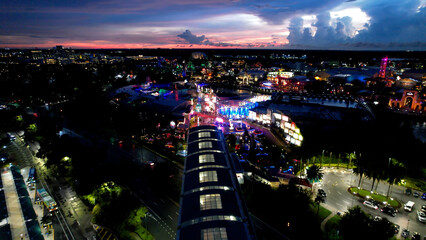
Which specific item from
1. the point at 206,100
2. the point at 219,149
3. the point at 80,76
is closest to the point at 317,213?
the point at 219,149

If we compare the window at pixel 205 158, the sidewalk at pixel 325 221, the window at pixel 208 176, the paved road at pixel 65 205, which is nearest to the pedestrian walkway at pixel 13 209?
the paved road at pixel 65 205


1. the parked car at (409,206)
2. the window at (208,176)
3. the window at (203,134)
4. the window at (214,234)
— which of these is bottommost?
the parked car at (409,206)

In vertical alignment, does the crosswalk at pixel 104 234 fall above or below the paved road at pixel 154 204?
below

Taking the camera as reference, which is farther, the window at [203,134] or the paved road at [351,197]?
the window at [203,134]

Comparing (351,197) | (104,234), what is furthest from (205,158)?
(351,197)

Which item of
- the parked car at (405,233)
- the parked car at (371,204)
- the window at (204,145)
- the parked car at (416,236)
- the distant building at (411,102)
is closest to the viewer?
the parked car at (416,236)

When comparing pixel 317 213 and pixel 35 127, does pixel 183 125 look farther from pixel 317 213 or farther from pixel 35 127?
pixel 317 213

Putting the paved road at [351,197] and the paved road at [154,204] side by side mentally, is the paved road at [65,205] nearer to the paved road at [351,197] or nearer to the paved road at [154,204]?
the paved road at [154,204]
